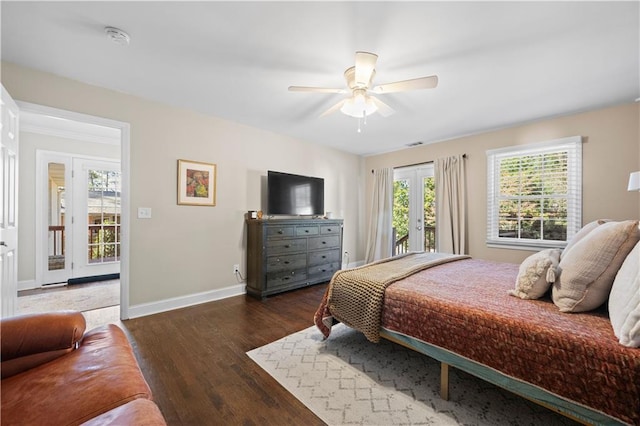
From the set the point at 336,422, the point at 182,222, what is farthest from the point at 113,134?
the point at 336,422

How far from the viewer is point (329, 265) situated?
4.37 metres

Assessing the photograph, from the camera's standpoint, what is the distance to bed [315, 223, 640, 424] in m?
1.07

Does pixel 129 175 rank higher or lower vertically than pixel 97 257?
higher

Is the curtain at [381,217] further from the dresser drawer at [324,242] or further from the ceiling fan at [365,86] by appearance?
the ceiling fan at [365,86]

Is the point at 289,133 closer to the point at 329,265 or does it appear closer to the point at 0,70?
the point at 329,265

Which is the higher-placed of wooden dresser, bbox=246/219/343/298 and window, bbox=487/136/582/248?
window, bbox=487/136/582/248

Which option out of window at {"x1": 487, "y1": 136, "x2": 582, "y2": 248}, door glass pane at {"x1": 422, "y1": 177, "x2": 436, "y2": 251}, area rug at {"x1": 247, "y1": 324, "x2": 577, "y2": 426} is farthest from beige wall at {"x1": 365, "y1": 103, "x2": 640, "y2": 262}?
area rug at {"x1": 247, "y1": 324, "x2": 577, "y2": 426}

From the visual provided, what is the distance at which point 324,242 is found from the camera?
4273 millimetres

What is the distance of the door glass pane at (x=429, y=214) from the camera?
15.4ft

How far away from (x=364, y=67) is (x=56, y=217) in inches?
207

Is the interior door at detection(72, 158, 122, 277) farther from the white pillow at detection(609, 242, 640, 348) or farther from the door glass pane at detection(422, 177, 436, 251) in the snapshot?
the white pillow at detection(609, 242, 640, 348)

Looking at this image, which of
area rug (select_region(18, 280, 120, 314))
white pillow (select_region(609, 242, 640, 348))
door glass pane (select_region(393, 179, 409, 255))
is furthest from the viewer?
door glass pane (select_region(393, 179, 409, 255))

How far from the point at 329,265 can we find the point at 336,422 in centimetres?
292

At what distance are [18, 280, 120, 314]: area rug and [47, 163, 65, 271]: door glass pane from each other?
0.51 m
